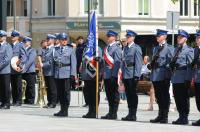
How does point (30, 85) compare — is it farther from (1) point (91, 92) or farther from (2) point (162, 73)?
(2) point (162, 73)

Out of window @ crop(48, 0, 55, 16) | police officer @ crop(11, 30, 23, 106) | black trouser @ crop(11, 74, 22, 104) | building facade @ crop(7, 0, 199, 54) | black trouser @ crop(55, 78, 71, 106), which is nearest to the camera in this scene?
black trouser @ crop(55, 78, 71, 106)

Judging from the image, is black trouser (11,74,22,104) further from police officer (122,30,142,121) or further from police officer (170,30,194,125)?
police officer (170,30,194,125)

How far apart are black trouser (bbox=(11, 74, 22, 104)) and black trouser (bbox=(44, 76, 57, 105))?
874mm

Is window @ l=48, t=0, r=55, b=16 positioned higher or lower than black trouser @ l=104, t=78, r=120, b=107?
higher

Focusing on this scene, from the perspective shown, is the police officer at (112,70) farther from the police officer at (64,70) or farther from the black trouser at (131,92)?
the police officer at (64,70)

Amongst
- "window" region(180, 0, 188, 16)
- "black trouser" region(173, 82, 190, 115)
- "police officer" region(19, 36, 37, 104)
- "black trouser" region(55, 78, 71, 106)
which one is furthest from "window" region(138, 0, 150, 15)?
"black trouser" region(173, 82, 190, 115)

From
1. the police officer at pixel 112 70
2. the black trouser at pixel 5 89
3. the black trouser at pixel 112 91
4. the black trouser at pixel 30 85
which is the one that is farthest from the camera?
the black trouser at pixel 30 85

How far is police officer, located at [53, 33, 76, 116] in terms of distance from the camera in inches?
826

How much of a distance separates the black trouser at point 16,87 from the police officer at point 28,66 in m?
0.32

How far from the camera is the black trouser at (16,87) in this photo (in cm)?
2534

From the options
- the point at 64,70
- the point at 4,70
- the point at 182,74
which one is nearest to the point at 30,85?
the point at 4,70

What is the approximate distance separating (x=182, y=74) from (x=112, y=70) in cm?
215

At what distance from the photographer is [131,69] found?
19.5m

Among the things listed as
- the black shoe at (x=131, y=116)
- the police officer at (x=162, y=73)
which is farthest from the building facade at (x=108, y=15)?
the police officer at (x=162, y=73)
